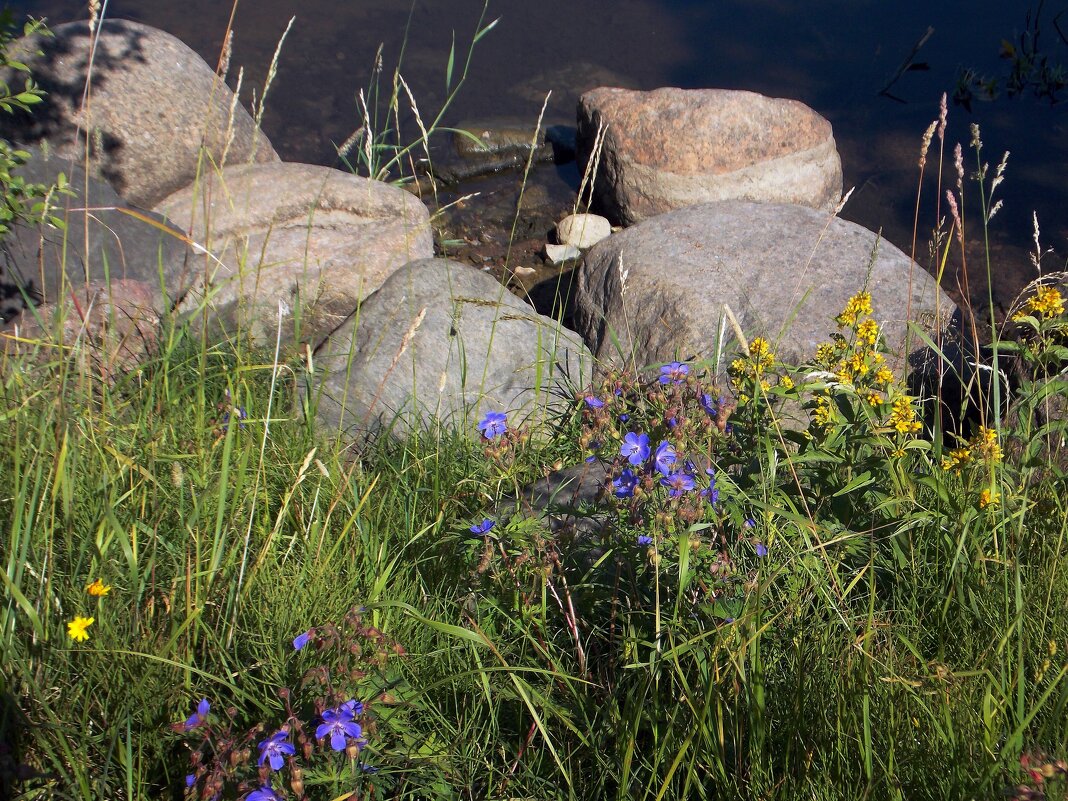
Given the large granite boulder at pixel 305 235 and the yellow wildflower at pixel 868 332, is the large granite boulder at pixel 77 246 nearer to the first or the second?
the large granite boulder at pixel 305 235

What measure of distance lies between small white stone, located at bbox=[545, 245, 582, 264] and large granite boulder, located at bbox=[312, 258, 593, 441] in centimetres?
191

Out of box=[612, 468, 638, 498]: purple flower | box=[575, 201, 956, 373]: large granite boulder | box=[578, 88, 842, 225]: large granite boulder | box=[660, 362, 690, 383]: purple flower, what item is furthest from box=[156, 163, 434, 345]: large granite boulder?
box=[612, 468, 638, 498]: purple flower

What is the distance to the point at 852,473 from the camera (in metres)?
2.23

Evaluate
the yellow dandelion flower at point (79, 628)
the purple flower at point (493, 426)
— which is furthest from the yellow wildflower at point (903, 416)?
the yellow dandelion flower at point (79, 628)

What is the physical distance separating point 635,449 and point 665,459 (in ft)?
0.54

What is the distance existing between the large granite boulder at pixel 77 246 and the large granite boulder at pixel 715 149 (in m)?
2.72

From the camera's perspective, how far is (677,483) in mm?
1718

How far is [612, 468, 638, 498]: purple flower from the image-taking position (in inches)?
69.8

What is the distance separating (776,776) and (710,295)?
8.35 ft

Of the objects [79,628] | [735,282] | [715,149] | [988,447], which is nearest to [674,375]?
[988,447]

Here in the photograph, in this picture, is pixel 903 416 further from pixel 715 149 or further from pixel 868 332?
pixel 715 149

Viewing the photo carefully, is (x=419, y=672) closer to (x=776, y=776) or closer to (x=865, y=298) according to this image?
(x=776, y=776)

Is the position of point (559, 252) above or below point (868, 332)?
below

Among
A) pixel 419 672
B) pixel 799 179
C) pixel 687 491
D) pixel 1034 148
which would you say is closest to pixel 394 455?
pixel 419 672
